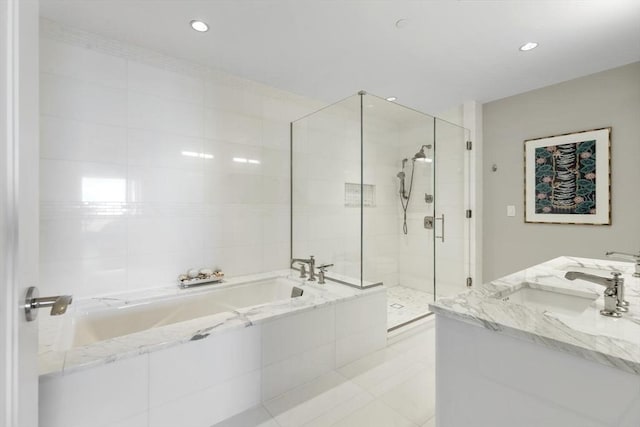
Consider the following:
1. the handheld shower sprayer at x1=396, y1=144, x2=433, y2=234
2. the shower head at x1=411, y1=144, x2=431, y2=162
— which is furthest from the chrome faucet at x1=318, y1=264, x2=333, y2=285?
the shower head at x1=411, y1=144, x2=431, y2=162

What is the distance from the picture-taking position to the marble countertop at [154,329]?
119 cm

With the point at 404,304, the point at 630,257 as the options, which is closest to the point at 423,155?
the point at 404,304

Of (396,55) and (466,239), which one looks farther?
(466,239)

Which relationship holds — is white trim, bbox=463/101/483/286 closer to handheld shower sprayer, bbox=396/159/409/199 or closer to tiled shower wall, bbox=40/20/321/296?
handheld shower sprayer, bbox=396/159/409/199

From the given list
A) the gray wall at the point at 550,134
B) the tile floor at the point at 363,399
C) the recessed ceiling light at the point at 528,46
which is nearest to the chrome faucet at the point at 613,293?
the tile floor at the point at 363,399

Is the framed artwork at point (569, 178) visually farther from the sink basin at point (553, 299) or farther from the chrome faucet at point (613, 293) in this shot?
the chrome faucet at point (613, 293)

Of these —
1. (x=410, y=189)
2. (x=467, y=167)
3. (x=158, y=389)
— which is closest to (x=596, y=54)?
(x=467, y=167)

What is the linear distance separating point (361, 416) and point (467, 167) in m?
2.80

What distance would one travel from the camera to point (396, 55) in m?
2.21

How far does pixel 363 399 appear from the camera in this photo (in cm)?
165

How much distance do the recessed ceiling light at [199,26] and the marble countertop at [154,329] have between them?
1869mm

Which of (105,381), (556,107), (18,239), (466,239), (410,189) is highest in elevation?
(556,107)

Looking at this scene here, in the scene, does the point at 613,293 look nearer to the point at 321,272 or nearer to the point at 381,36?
the point at 321,272

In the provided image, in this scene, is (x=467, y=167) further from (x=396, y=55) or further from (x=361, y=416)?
(x=361, y=416)
